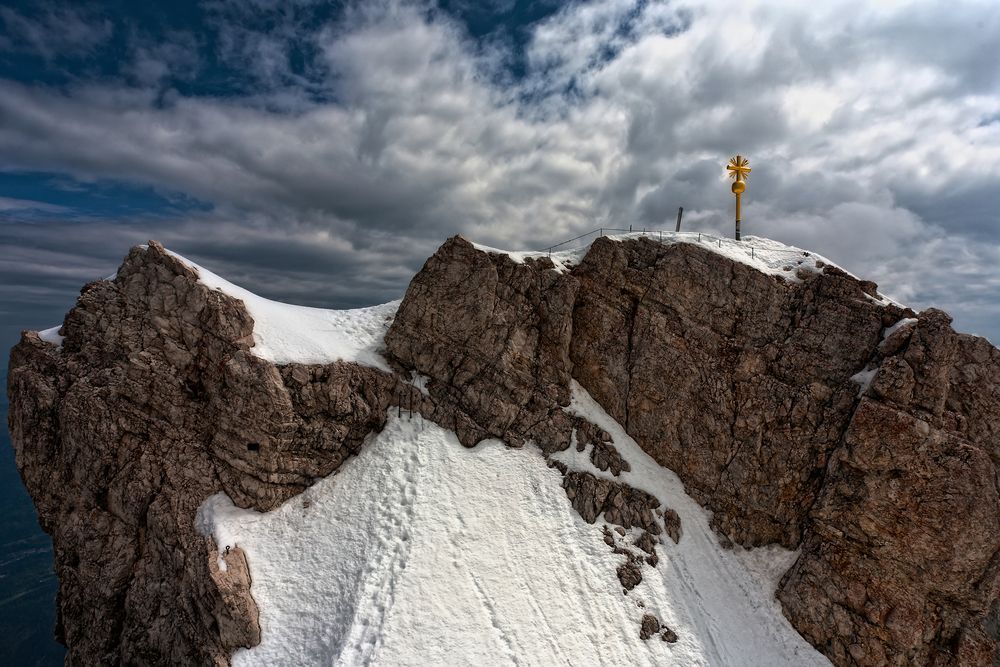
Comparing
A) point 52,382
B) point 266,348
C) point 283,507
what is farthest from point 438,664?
point 52,382

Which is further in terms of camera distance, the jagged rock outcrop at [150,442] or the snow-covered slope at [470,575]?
the jagged rock outcrop at [150,442]

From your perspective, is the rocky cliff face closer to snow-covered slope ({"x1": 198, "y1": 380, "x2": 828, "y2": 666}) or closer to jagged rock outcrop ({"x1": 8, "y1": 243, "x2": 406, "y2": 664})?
jagged rock outcrop ({"x1": 8, "y1": 243, "x2": 406, "y2": 664})

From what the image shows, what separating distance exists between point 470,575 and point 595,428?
12.4 meters

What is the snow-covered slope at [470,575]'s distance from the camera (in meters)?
19.0

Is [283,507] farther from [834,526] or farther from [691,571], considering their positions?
[834,526]

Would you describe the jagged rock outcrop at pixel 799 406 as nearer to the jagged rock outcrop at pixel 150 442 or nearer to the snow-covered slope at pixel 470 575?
the snow-covered slope at pixel 470 575

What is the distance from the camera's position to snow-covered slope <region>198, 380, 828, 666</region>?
62.4ft

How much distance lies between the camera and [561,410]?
29750 mm

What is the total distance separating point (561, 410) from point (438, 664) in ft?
51.8

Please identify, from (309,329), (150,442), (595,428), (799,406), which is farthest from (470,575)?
(799,406)

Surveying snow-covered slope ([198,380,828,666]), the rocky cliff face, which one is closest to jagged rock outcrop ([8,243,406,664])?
the rocky cliff face

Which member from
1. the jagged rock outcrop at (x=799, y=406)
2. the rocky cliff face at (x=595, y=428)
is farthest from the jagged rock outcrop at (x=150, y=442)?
the jagged rock outcrop at (x=799, y=406)

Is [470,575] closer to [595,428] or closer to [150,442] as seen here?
[595,428]

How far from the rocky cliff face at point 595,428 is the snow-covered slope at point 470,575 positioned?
3.44ft
